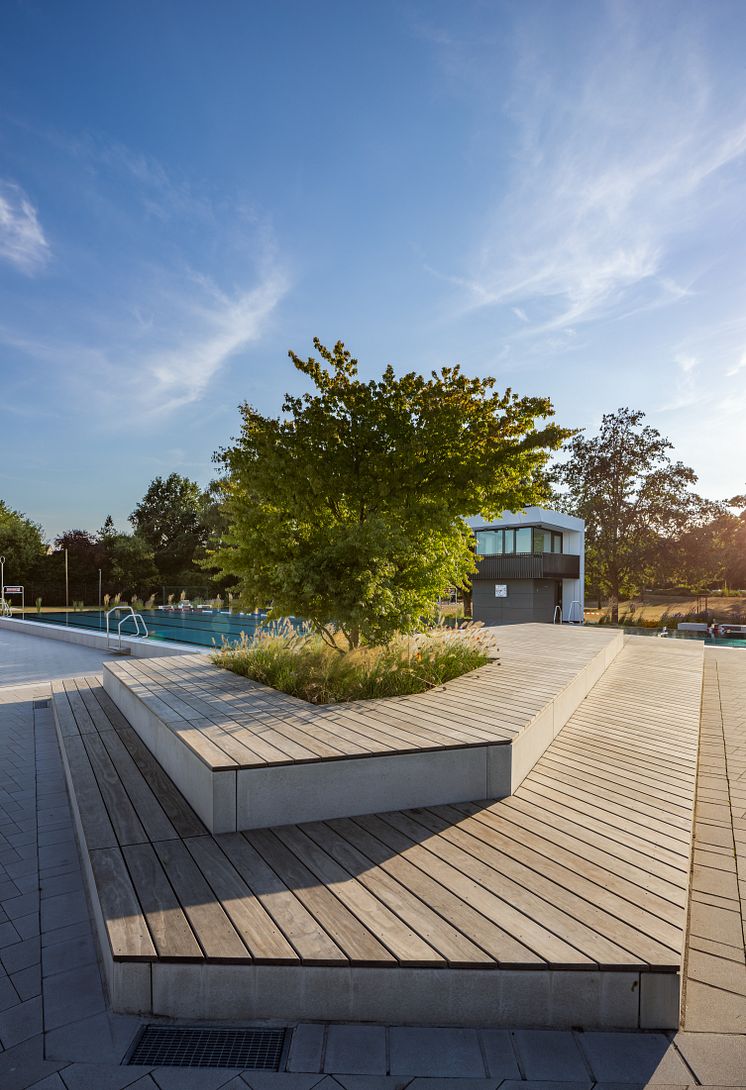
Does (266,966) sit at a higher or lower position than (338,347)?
lower

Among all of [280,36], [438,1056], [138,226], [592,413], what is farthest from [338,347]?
[592,413]

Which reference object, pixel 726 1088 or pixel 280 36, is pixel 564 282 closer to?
pixel 280 36

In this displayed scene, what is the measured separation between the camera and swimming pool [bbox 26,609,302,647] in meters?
15.1

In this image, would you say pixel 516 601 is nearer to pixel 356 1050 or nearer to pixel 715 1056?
pixel 715 1056

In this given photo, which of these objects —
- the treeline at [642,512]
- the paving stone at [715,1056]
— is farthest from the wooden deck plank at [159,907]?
the treeline at [642,512]

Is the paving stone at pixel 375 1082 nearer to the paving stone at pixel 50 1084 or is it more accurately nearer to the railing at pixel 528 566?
the paving stone at pixel 50 1084

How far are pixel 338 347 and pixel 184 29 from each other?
528 centimetres

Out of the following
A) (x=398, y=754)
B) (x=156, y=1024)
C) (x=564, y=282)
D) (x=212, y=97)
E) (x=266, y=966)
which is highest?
(x=212, y=97)

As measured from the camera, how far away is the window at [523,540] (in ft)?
73.0

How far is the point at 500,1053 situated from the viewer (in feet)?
5.77

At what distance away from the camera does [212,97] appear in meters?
7.98

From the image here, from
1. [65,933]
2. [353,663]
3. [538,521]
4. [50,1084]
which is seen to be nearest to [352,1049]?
[50,1084]

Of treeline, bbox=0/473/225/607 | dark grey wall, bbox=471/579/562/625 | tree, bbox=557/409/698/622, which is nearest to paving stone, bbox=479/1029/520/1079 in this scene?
dark grey wall, bbox=471/579/562/625

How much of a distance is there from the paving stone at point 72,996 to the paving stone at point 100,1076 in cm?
26
